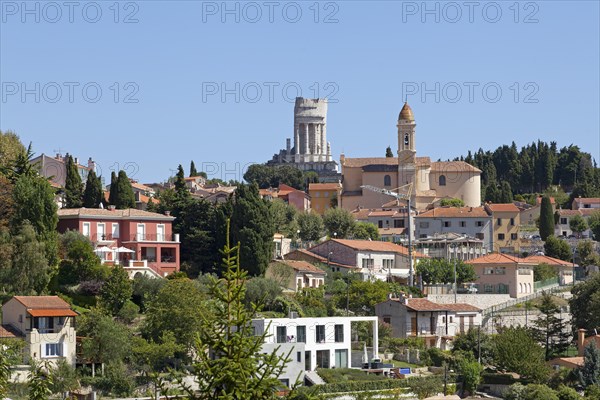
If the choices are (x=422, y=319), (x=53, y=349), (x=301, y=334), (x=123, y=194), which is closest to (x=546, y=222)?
(x=422, y=319)

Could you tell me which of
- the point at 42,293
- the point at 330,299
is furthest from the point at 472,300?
the point at 42,293

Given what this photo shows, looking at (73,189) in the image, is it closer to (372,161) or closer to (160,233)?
(160,233)

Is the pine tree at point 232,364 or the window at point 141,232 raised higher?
the window at point 141,232

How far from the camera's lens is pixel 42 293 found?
176 ft

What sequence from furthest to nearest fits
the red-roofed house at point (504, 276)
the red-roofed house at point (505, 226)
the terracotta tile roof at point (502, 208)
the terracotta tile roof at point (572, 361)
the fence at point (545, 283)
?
the terracotta tile roof at point (502, 208), the red-roofed house at point (505, 226), the fence at point (545, 283), the red-roofed house at point (504, 276), the terracotta tile roof at point (572, 361)

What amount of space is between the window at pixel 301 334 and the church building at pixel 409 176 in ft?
164

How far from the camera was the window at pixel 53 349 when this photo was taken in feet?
164

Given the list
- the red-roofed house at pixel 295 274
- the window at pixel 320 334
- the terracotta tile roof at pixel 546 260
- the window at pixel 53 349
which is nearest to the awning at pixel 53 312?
the window at pixel 53 349

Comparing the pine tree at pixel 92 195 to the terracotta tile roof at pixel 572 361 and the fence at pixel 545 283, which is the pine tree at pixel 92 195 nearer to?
the terracotta tile roof at pixel 572 361

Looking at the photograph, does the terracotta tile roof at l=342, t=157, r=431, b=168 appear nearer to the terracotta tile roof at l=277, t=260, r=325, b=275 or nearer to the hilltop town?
the hilltop town

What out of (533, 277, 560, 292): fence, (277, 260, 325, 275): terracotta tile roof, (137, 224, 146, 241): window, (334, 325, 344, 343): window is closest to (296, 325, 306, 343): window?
(334, 325, 344, 343): window

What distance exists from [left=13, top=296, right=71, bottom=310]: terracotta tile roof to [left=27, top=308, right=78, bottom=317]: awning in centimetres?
15

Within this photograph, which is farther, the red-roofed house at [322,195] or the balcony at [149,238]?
the red-roofed house at [322,195]

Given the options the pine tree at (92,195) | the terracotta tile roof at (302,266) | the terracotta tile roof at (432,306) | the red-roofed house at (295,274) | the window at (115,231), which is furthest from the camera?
the pine tree at (92,195)
